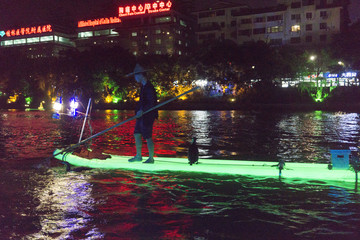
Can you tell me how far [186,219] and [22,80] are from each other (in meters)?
65.5

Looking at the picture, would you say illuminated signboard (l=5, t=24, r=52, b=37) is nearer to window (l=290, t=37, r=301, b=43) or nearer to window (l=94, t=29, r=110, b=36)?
window (l=94, t=29, r=110, b=36)

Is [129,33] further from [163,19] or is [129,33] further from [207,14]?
[207,14]

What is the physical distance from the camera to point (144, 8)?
3617 inches

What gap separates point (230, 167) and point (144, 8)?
9110cm

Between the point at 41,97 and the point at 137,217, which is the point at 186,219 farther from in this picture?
A: the point at 41,97

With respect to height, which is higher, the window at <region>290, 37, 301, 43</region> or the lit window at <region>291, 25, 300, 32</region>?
the lit window at <region>291, 25, 300, 32</region>

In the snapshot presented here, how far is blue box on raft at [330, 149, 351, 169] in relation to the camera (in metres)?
6.50

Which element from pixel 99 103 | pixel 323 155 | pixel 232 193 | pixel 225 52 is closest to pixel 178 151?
pixel 323 155

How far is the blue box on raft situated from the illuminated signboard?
4700 inches

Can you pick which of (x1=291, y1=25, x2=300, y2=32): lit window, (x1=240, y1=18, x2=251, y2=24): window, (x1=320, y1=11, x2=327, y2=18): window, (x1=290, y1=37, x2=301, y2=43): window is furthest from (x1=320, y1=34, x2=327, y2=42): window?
(x1=240, y1=18, x2=251, y2=24): window

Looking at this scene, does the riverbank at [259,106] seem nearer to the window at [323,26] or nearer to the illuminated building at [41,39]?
the window at [323,26]

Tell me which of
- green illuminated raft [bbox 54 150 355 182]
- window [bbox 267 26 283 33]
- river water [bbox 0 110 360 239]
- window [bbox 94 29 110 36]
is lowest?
river water [bbox 0 110 360 239]

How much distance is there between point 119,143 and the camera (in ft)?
41.8

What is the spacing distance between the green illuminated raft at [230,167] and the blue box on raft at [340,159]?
4.4 inches
